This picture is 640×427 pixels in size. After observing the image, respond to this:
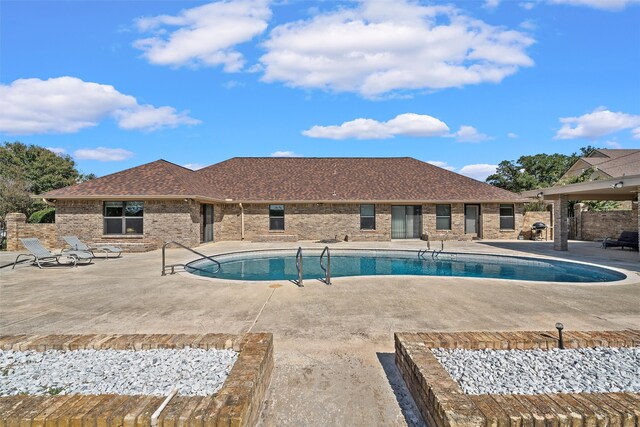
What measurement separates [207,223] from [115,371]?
17131 millimetres

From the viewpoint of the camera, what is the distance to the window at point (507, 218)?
22.3 m

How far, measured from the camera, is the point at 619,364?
373cm

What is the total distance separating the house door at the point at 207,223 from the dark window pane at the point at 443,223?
14316 mm

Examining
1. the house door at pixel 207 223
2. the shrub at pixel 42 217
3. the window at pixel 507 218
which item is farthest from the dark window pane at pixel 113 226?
the window at pixel 507 218

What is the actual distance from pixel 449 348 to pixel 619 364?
Answer: 177 cm

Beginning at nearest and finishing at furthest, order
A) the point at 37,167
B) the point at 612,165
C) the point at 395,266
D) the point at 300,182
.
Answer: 1. the point at 395,266
2. the point at 300,182
3. the point at 612,165
4. the point at 37,167

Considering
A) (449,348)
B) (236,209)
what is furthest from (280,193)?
(449,348)

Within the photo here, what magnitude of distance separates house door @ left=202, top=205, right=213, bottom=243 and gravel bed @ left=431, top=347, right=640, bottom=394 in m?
17.6

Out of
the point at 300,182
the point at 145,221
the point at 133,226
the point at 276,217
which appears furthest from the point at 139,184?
the point at 300,182

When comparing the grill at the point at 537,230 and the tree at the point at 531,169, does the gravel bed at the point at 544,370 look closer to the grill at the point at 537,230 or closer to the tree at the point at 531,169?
the grill at the point at 537,230

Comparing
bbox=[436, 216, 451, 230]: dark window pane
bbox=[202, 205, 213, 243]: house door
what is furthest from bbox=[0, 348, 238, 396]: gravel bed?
bbox=[436, 216, 451, 230]: dark window pane

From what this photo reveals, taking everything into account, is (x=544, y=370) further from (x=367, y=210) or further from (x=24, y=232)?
(x=24, y=232)

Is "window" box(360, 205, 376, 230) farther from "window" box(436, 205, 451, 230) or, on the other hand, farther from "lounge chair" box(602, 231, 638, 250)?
"lounge chair" box(602, 231, 638, 250)

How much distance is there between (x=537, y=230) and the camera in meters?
21.8
